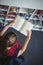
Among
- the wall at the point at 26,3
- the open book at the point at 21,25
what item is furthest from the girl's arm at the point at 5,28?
the wall at the point at 26,3

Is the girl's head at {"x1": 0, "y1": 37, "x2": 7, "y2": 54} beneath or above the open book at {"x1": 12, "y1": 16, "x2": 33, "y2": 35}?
beneath

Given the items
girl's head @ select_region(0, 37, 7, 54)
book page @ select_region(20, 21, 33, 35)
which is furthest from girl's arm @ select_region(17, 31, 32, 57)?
girl's head @ select_region(0, 37, 7, 54)

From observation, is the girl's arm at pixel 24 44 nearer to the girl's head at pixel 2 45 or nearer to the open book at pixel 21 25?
the open book at pixel 21 25

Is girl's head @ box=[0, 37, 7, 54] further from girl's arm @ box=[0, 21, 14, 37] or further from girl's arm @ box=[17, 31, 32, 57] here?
girl's arm @ box=[17, 31, 32, 57]

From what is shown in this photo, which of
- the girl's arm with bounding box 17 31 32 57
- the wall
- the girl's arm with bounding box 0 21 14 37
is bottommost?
the girl's arm with bounding box 17 31 32 57

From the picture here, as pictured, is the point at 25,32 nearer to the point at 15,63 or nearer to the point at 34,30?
the point at 34,30

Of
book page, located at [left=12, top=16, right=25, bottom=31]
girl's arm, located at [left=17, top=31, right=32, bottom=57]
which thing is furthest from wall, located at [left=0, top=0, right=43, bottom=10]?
girl's arm, located at [left=17, top=31, right=32, bottom=57]

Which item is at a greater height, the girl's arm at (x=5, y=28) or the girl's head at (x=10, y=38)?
the girl's arm at (x=5, y=28)

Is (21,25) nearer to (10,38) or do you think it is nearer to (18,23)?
(18,23)

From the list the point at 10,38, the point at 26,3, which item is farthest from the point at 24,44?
the point at 26,3

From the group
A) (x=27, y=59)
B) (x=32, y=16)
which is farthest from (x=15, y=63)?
(x=32, y=16)

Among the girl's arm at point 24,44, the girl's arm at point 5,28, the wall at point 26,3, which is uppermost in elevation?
the wall at point 26,3

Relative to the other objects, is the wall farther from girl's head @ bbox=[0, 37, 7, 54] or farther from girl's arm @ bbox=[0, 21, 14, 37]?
girl's head @ bbox=[0, 37, 7, 54]

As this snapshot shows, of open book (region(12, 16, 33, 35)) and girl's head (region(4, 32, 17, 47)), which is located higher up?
open book (region(12, 16, 33, 35))
